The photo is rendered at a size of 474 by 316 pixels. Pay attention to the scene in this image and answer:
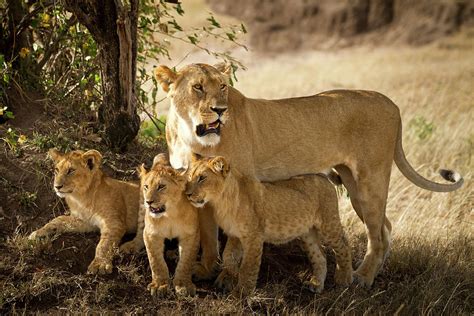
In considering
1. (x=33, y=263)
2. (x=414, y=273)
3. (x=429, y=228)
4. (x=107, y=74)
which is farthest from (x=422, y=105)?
(x=33, y=263)

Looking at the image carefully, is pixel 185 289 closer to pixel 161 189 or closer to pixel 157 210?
pixel 157 210

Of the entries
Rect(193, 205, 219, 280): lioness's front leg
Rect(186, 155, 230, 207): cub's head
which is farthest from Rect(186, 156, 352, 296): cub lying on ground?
Rect(193, 205, 219, 280): lioness's front leg

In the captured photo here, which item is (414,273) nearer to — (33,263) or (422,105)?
(33,263)

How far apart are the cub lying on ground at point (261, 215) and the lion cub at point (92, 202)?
2.83 feet

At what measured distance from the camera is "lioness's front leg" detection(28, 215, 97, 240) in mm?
6156

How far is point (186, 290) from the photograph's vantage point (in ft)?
18.8

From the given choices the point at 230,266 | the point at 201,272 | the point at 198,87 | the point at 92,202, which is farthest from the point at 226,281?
the point at 198,87

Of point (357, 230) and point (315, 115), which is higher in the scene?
point (315, 115)

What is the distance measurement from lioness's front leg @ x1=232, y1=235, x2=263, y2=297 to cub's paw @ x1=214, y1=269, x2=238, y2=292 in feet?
0.46

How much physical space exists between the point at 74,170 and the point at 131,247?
2.39 ft

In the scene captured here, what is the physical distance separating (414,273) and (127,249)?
2.52 m

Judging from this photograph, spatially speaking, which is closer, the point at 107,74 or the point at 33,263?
the point at 33,263

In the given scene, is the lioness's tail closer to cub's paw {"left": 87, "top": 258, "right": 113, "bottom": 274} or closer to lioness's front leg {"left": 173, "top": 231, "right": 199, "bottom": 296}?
lioness's front leg {"left": 173, "top": 231, "right": 199, "bottom": 296}

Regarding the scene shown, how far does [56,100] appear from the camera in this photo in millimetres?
7520
